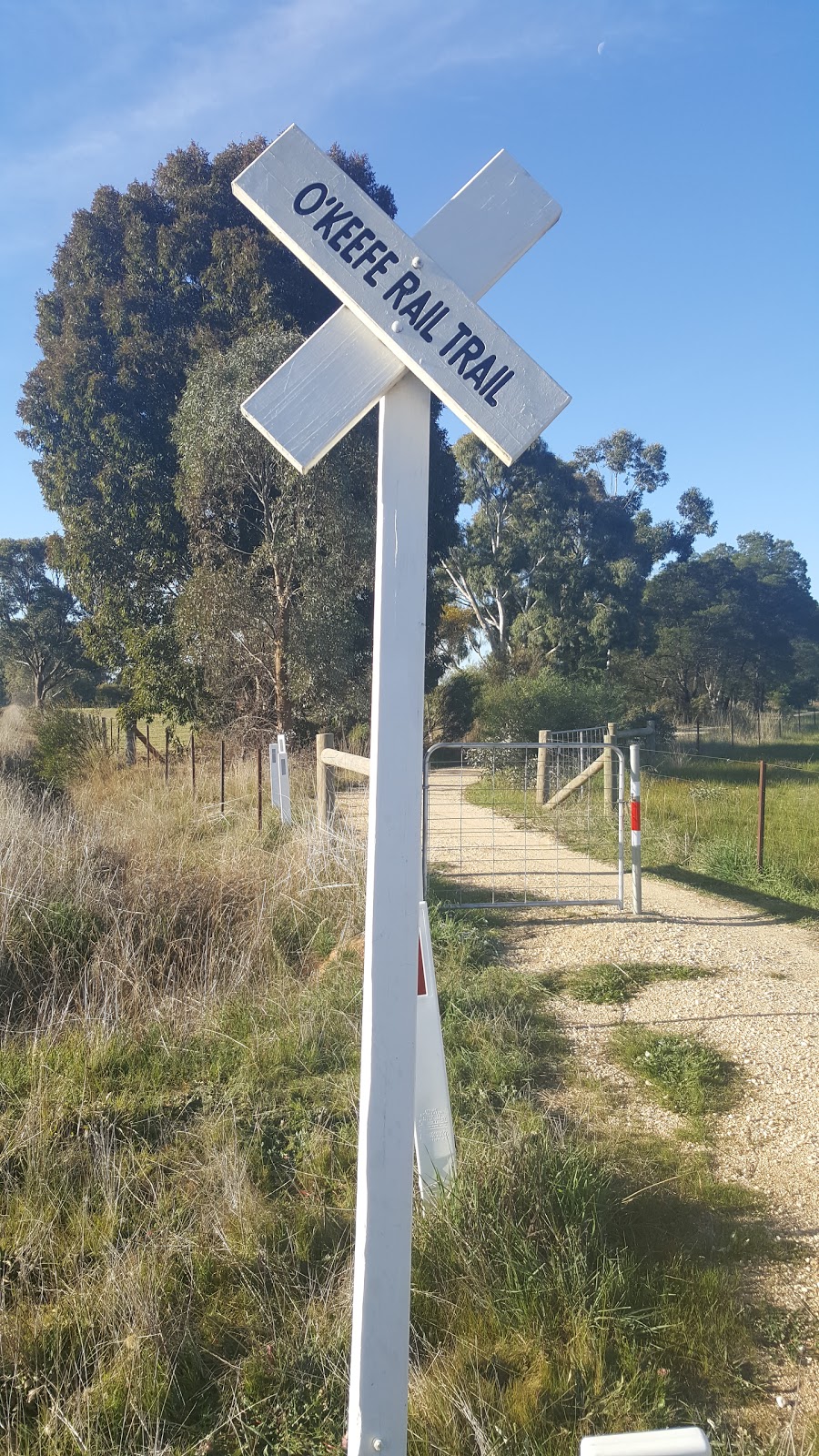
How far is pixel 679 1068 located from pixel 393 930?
347cm

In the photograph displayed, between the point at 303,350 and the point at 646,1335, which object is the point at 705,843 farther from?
the point at 303,350

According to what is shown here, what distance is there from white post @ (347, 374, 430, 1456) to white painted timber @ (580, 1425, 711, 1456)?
516 millimetres

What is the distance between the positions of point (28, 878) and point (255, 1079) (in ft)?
7.89

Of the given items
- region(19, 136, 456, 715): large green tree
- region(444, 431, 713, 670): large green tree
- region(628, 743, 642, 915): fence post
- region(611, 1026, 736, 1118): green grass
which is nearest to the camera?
region(611, 1026, 736, 1118): green grass

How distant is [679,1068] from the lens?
4.93 meters

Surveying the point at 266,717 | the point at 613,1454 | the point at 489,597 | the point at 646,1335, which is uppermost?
the point at 489,597

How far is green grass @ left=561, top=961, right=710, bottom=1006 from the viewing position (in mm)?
6098

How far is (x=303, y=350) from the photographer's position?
1.95 m

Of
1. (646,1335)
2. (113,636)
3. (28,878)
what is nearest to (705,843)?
(28,878)

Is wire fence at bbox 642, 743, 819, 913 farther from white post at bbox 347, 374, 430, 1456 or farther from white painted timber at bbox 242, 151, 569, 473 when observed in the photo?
white painted timber at bbox 242, 151, 569, 473

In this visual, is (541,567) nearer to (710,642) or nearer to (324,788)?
(710,642)

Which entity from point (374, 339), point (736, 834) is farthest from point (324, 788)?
point (374, 339)

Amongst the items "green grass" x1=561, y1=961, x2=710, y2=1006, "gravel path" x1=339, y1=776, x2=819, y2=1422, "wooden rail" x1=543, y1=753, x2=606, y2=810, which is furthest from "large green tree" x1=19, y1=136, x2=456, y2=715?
"green grass" x1=561, y1=961, x2=710, y2=1006

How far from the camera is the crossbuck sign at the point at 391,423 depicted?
6.39ft
